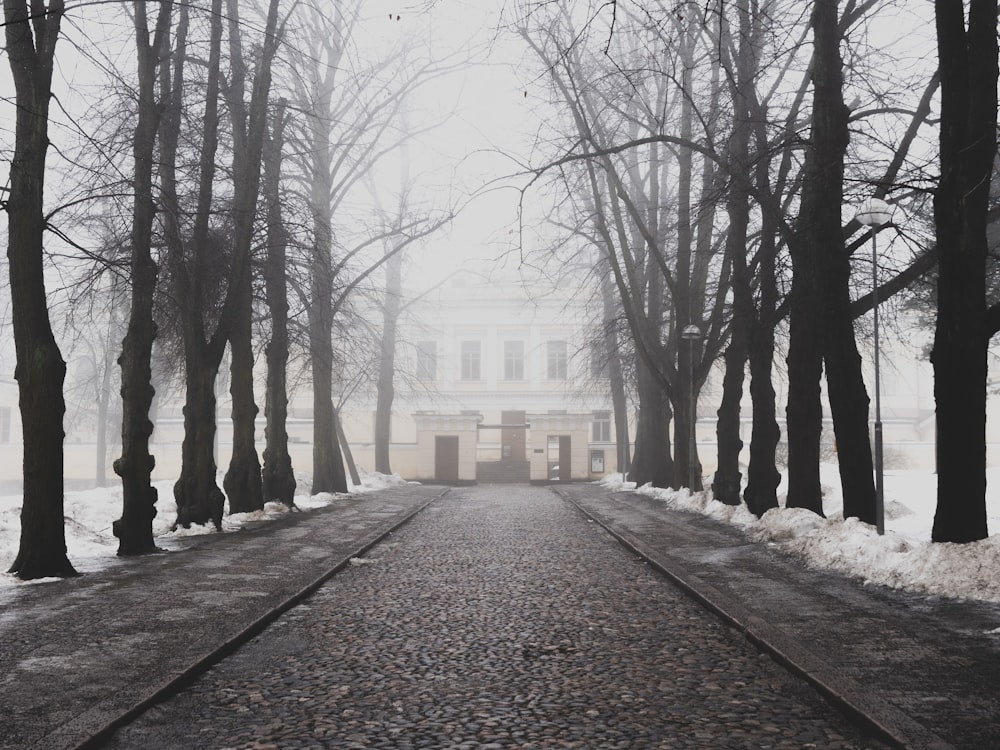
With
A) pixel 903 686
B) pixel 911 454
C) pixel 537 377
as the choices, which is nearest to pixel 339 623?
pixel 903 686

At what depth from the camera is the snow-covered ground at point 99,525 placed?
13.6 meters

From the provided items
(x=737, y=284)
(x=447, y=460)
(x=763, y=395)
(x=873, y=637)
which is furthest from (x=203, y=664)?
(x=447, y=460)

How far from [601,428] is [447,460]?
40.7 feet

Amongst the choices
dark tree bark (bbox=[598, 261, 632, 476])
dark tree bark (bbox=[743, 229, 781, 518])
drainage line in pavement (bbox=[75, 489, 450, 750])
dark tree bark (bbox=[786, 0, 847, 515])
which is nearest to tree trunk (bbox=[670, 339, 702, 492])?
dark tree bark (bbox=[598, 261, 632, 476])

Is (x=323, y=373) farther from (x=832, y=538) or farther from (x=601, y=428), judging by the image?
(x=601, y=428)

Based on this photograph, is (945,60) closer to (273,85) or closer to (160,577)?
(160,577)

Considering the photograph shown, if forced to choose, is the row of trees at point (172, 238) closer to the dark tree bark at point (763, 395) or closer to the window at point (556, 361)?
the dark tree bark at point (763, 395)

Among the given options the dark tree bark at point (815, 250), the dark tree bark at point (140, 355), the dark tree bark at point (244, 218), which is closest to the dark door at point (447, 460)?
the dark tree bark at point (244, 218)

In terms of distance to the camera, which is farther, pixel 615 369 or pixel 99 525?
pixel 615 369

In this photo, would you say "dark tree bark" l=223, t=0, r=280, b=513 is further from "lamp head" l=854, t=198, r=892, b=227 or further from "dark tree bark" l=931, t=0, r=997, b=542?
"dark tree bark" l=931, t=0, r=997, b=542

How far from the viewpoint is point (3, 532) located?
15.5 meters

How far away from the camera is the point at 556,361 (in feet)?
227

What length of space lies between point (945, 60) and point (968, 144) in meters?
0.97

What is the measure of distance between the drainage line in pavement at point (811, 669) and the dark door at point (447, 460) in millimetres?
39580
